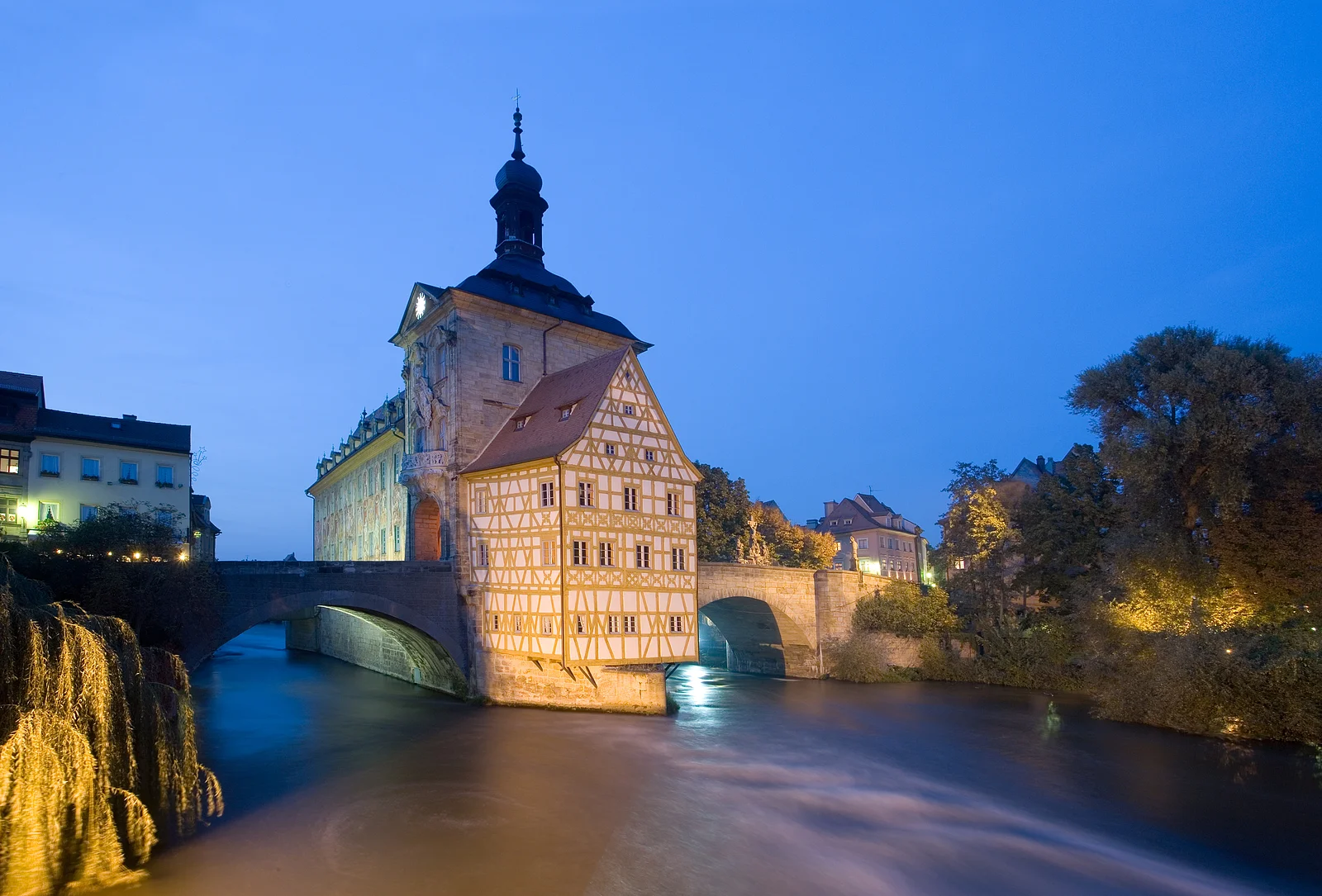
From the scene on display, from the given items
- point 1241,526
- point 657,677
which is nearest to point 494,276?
point 657,677

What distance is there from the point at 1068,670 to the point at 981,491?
26.2ft

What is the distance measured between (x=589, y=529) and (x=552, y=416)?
13.7ft

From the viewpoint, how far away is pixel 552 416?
80.6 ft

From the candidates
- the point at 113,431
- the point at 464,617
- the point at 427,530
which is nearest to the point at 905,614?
the point at 464,617

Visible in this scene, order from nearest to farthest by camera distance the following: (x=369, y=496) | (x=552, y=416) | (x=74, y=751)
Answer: (x=74, y=751) < (x=552, y=416) < (x=369, y=496)

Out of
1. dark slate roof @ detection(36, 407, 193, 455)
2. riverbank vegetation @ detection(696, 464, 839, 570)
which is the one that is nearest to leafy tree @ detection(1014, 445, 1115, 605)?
riverbank vegetation @ detection(696, 464, 839, 570)

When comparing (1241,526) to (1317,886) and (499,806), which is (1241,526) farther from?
(499,806)

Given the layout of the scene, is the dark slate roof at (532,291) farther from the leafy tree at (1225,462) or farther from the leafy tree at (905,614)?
the leafy tree at (1225,462)

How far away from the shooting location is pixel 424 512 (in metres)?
29.4

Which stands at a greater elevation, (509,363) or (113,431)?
(509,363)

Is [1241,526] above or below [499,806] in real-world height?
above

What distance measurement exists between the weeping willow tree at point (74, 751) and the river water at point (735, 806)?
5.51 ft

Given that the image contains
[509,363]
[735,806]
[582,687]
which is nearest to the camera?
[735,806]

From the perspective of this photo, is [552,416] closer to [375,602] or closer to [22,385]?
[375,602]
